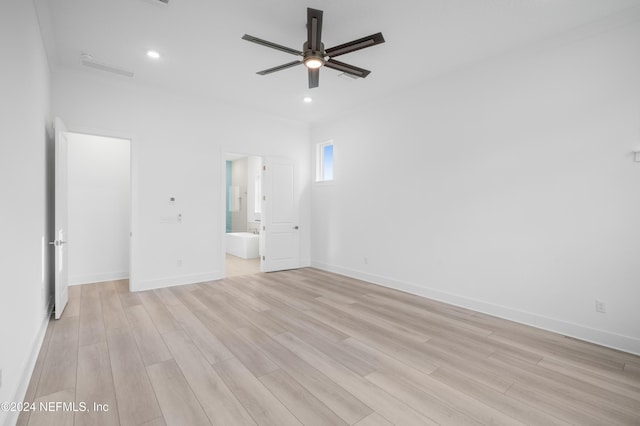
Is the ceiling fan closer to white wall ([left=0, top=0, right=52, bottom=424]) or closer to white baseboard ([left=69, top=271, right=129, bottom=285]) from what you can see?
white wall ([left=0, top=0, right=52, bottom=424])

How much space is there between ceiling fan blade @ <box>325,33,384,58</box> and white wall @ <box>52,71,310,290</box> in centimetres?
317

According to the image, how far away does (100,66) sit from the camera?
393cm

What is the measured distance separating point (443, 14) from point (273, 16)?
66.3 inches

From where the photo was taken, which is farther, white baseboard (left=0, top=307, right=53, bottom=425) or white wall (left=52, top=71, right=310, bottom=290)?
white wall (left=52, top=71, right=310, bottom=290)

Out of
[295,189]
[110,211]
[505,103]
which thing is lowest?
[110,211]

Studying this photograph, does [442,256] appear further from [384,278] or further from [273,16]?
[273,16]

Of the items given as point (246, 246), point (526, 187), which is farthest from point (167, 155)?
point (526, 187)

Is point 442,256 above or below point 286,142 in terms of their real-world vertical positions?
below

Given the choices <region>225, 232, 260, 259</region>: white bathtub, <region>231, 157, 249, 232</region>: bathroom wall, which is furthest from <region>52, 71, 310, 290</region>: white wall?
<region>231, 157, 249, 232</region>: bathroom wall

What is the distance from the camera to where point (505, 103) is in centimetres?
356

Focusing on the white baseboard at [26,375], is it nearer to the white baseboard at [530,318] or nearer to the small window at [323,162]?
the white baseboard at [530,318]

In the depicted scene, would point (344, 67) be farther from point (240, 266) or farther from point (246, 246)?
point (246, 246)

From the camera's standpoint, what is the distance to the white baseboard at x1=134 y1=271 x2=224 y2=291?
4516 mm

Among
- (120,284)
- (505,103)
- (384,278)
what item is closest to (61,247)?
(120,284)
